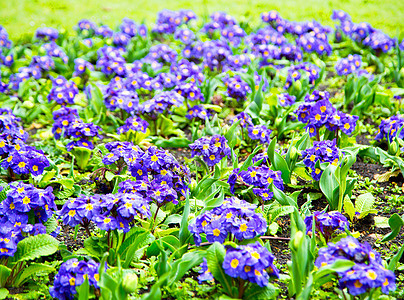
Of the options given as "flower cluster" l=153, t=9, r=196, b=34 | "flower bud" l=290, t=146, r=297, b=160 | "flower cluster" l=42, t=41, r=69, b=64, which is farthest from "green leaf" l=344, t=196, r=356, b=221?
"flower cluster" l=153, t=9, r=196, b=34

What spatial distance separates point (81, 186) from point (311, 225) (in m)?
1.98

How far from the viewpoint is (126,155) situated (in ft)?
10.6

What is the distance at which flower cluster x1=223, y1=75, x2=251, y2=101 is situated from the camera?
15.3 feet

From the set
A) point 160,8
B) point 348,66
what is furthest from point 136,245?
point 160,8

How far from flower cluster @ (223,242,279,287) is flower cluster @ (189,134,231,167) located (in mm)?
1223

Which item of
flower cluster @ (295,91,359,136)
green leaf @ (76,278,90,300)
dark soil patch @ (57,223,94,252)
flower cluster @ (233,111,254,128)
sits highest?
flower cluster @ (295,91,359,136)

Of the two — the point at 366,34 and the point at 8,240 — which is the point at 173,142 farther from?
the point at 366,34

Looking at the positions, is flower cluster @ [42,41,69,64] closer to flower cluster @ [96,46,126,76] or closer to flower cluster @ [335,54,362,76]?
flower cluster @ [96,46,126,76]

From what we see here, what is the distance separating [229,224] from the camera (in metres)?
2.45

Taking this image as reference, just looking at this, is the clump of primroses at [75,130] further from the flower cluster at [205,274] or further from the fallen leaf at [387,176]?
the fallen leaf at [387,176]

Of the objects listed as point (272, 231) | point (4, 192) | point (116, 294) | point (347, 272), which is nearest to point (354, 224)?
point (272, 231)

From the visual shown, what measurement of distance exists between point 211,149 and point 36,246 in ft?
4.78

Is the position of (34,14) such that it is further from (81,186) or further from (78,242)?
(78,242)

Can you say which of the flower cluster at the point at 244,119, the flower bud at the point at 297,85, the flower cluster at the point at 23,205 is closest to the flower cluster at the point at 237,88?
the flower bud at the point at 297,85
